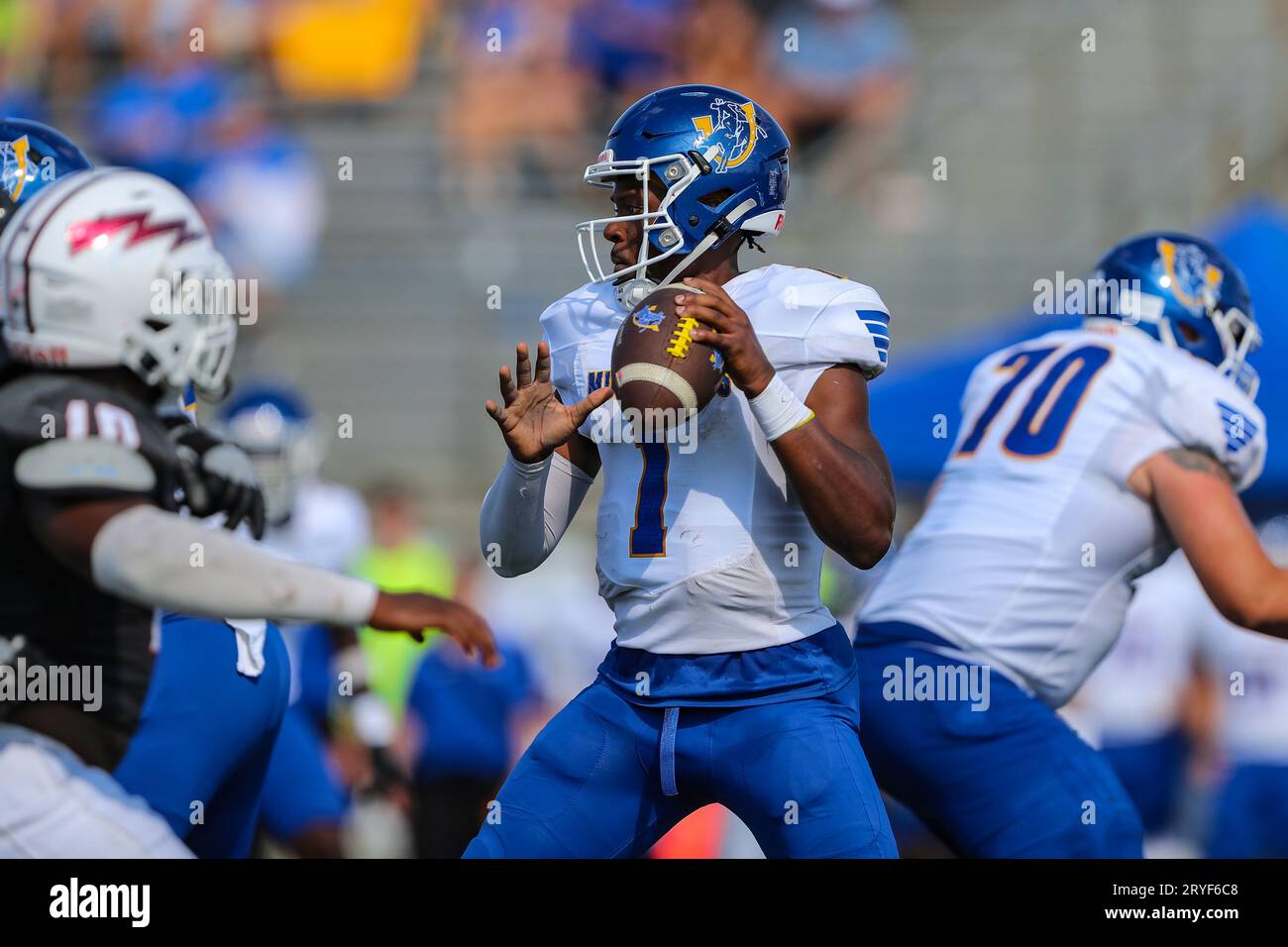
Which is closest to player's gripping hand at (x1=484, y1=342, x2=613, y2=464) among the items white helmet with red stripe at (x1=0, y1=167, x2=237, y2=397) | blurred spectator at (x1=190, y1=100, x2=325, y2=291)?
white helmet with red stripe at (x1=0, y1=167, x2=237, y2=397)

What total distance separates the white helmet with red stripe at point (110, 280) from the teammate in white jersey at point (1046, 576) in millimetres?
1721

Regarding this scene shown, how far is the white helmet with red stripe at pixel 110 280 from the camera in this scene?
122 inches

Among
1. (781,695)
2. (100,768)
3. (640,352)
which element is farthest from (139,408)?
(781,695)

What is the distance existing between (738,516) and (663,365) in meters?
0.41

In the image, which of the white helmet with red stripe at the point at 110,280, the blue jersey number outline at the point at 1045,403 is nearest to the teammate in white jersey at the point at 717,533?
the white helmet with red stripe at the point at 110,280

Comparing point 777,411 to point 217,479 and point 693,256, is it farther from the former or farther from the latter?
point 217,479

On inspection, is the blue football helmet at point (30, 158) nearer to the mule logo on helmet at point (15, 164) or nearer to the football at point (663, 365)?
the mule logo on helmet at point (15, 164)

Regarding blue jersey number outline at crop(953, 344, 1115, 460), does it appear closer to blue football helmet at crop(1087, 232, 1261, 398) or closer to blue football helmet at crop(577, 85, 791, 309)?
blue football helmet at crop(1087, 232, 1261, 398)

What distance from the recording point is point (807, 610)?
3604 mm

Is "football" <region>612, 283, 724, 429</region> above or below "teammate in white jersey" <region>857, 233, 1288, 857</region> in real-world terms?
above

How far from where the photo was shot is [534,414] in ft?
12.0

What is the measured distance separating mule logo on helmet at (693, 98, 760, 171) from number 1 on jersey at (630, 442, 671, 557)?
581mm

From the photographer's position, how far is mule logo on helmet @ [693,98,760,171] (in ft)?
12.1

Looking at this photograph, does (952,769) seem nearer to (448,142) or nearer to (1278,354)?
(1278,354)
